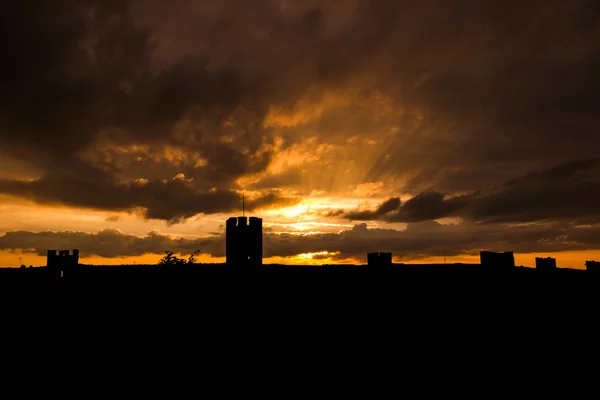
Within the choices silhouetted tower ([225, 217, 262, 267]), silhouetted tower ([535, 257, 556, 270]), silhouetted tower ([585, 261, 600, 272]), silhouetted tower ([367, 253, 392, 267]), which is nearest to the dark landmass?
silhouetted tower ([367, 253, 392, 267])

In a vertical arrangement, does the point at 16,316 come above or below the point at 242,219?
below

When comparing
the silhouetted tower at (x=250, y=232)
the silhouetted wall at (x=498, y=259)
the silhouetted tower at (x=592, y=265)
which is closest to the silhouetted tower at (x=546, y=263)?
the silhouetted tower at (x=592, y=265)

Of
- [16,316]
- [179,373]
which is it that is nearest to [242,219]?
[16,316]

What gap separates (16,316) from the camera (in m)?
11.2

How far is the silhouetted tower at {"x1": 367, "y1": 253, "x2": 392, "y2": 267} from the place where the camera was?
1123cm

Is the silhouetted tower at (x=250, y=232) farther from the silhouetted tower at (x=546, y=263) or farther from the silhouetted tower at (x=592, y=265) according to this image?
the silhouetted tower at (x=592, y=265)

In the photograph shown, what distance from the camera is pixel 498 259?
37.9 ft

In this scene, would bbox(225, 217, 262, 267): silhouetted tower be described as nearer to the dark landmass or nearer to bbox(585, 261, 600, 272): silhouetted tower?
the dark landmass

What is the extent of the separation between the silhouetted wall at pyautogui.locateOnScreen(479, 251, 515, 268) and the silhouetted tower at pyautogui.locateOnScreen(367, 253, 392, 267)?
2.58 meters

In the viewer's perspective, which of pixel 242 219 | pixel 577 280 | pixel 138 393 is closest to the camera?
pixel 138 393

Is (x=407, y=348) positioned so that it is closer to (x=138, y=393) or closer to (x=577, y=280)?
(x=577, y=280)

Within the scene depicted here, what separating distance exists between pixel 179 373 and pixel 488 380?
6229mm

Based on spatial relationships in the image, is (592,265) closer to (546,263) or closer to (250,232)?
(546,263)

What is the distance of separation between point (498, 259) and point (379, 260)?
9.90ft
